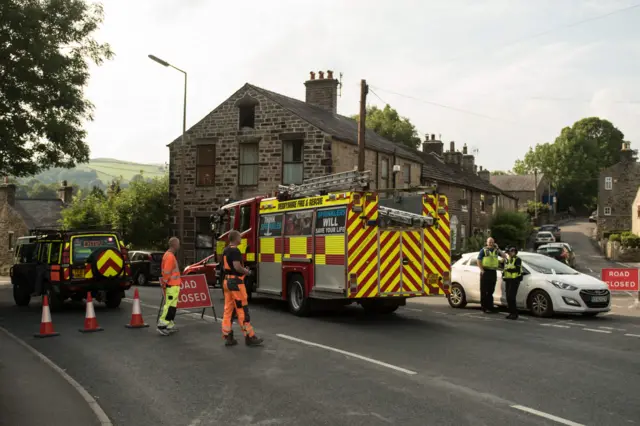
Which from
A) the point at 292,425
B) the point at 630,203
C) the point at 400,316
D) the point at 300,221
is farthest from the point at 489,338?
the point at 630,203

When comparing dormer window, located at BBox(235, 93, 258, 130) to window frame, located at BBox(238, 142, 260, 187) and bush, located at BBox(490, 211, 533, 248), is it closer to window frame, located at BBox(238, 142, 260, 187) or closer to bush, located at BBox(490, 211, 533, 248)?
window frame, located at BBox(238, 142, 260, 187)

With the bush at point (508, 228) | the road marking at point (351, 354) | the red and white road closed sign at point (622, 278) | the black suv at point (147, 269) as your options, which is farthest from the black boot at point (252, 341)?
the bush at point (508, 228)

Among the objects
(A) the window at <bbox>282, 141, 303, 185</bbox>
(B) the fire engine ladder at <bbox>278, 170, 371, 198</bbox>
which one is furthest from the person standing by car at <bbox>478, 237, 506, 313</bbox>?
(A) the window at <bbox>282, 141, 303, 185</bbox>

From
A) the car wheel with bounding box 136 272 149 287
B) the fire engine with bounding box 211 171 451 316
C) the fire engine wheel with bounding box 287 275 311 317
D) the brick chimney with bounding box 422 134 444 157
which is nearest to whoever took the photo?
the fire engine with bounding box 211 171 451 316

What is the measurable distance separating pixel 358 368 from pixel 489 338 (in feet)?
12.5

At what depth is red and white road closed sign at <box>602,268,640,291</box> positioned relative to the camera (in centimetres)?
1781

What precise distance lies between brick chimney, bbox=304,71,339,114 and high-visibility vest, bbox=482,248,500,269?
21.1 m

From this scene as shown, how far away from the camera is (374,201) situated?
42.4 ft

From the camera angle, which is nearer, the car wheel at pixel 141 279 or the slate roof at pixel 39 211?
the car wheel at pixel 141 279

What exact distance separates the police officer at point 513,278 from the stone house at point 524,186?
8455cm

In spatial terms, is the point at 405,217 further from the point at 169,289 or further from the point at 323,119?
the point at 323,119

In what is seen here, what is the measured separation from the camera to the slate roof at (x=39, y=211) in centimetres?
5548

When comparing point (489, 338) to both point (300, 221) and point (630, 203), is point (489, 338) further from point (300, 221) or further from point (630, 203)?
point (630, 203)

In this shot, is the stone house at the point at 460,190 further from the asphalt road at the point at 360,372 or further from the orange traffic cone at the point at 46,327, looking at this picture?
the orange traffic cone at the point at 46,327
